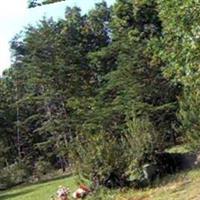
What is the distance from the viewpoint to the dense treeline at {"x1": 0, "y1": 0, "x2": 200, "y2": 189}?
15648mm

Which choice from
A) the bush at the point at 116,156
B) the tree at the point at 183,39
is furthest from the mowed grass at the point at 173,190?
the tree at the point at 183,39

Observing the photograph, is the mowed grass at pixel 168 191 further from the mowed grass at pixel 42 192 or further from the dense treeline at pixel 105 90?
the mowed grass at pixel 42 192

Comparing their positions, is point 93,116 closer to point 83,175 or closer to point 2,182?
point 2,182

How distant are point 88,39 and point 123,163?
29.7m

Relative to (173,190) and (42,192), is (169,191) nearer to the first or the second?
(173,190)

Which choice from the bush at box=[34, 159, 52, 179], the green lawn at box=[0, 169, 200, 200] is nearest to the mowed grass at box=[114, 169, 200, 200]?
the green lawn at box=[0, 169, 200, 200]

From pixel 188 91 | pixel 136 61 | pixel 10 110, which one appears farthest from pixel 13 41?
pixel 188 91

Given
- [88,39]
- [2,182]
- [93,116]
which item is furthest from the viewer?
[88,39]

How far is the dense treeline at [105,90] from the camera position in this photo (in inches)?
616

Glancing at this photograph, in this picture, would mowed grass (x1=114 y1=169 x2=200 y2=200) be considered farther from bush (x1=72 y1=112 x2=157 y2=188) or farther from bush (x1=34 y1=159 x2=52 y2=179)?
bush (x1=34 y1=159 x2=52 y2=179)

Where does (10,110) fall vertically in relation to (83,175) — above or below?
above

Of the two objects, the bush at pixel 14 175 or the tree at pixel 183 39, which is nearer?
the tree at pixel 183 39

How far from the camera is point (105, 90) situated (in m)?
35.8

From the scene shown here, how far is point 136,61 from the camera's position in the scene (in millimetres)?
32281
